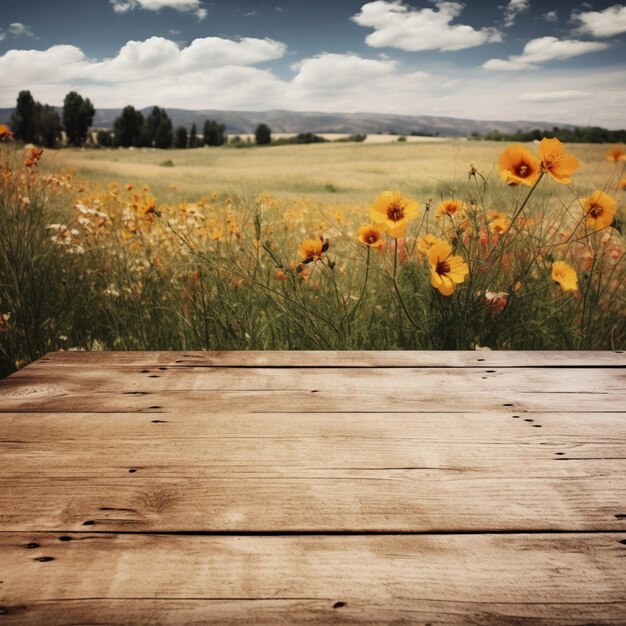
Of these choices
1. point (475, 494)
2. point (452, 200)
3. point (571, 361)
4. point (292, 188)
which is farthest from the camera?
point (292, 188)

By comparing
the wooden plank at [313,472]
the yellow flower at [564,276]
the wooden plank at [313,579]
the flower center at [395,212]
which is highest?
the flower center at [395,212]

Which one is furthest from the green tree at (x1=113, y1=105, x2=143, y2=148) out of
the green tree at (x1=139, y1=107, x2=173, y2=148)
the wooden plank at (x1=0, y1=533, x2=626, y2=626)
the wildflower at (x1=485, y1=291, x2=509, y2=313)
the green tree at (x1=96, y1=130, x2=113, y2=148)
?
the wooden plank at (x1=0, y1=533, x2=626, y2=626)

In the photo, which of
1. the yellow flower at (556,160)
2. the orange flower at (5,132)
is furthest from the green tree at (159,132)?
the yellow flower at (556,160)

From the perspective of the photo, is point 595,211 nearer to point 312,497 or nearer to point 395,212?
point 395,212

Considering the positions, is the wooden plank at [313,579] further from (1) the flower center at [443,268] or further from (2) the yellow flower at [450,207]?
(2) the yellow flower at [450,207]

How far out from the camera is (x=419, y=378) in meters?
1.25

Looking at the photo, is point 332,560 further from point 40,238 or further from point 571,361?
point 40,238

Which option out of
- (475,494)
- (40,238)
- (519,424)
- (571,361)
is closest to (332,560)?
(475,494)

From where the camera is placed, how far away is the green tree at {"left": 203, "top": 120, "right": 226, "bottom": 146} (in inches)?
1880

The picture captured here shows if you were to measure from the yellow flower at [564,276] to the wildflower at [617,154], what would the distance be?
23.1 inches

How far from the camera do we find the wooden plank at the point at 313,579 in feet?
1.91

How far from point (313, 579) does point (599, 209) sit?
5.27 ft

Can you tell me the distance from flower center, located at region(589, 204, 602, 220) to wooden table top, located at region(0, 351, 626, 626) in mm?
734

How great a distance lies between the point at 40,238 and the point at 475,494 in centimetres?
204
